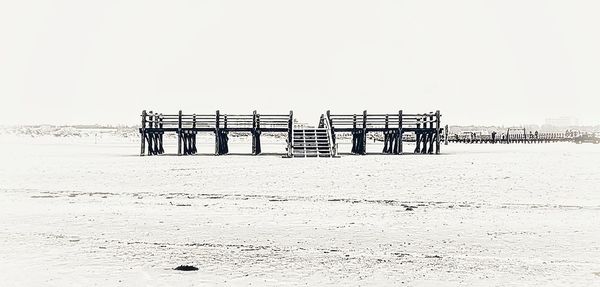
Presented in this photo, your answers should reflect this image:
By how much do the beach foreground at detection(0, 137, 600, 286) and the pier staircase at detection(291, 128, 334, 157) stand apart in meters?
12.0

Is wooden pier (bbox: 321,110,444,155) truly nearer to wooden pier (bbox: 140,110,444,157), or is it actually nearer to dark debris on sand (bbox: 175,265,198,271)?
wooden pier (bbox: 140,110,444,157)

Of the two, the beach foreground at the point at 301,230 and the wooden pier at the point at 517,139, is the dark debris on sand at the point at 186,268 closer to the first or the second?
the beach foreground at the point at 301,230

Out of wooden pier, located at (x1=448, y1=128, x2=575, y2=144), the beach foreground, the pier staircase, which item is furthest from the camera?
wooden pier, located at (x1=448, y1=128, x2=575, y2=144)

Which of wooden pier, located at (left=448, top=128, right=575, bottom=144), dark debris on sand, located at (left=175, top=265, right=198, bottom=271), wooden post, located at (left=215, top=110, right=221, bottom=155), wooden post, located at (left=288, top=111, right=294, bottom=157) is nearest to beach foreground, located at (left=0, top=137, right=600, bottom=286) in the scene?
dark debris on sand, located at (left=175, top=265, right=198, bottom=271)

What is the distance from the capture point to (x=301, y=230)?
1069 centimetres

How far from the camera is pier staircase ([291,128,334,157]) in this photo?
32.5 m

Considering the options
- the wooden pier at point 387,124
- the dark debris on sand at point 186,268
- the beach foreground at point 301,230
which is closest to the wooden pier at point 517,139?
the wooden pier at point 387,124

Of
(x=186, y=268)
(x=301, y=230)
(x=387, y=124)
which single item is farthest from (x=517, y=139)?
(x=186, y=268)

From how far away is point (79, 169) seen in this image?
23781mm

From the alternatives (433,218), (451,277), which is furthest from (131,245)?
(433,218)

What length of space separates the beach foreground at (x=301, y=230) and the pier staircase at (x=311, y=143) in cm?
1202

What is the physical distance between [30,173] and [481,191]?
14.8 meters

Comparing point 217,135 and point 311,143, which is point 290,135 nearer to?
point 311,143

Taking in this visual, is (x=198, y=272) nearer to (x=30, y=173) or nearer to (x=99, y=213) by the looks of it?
(x=99, y=213)
